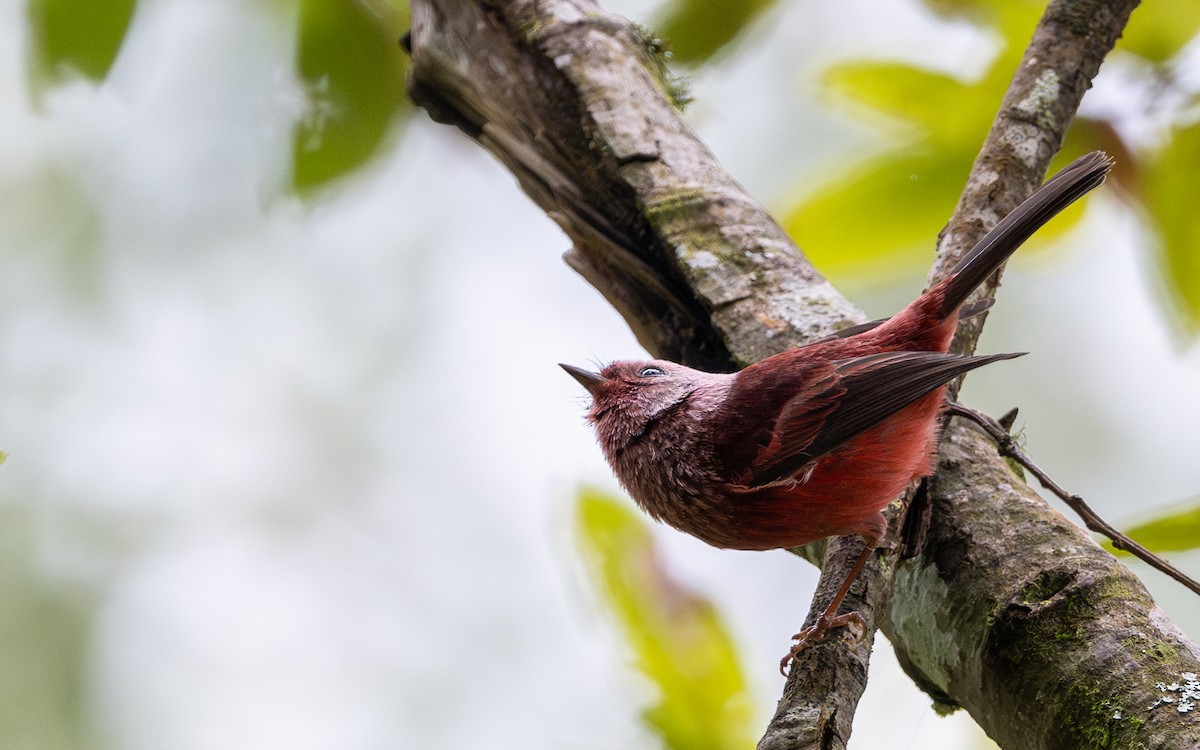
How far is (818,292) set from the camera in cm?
225

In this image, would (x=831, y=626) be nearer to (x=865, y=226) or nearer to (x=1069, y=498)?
(x=1069, y=498)

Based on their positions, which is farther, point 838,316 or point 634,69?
point 634,69

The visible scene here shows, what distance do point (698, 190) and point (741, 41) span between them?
882 mm

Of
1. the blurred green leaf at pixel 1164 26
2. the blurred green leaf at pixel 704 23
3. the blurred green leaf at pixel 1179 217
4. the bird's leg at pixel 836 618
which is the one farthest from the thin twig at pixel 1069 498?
the blurred green leaf at pixel 704 23

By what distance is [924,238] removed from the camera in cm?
257

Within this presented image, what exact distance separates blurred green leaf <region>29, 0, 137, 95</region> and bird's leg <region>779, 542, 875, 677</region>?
2.33 meters

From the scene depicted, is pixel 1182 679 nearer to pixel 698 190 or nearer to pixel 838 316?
pixel 838 316

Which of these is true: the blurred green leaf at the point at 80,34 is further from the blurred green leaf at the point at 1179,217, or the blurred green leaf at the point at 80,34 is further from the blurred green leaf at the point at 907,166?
the blurred green leaf at the point at 1179,217

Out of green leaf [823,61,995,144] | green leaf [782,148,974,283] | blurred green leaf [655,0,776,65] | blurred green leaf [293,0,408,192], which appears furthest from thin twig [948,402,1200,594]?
blurred green leaf [293,0,408,192]

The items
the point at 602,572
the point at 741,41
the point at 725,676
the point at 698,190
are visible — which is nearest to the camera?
the point at 725,676

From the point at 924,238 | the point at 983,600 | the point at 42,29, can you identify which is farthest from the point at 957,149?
the point at 42,29

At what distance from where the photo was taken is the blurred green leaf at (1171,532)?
185cm

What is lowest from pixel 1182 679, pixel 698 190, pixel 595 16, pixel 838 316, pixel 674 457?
pixel 1182 679

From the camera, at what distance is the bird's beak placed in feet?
8.05
